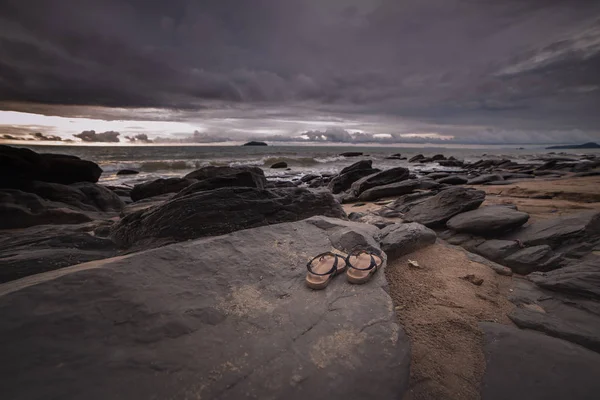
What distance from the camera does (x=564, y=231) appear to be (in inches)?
151

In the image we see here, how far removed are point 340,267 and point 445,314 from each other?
3.50 ft

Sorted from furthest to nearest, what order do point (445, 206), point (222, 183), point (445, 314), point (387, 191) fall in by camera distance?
1. point (387, 191)
2. point (222, 183)
3. point (445, 206)
4. point (445, 314)

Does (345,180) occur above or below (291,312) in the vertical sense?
below

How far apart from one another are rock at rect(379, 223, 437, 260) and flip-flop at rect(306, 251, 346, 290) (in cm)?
104

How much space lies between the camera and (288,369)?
64.6 inches

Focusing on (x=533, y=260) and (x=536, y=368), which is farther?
(x=533, y=260)

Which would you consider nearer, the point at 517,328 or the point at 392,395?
the point at 392,395

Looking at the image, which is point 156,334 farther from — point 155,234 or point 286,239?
point 155,234

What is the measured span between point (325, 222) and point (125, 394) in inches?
123

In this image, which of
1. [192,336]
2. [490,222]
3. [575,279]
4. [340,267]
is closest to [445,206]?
[490,222]

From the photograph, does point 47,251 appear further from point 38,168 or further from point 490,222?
point 38,168

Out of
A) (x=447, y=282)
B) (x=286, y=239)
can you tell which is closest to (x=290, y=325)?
(x=286, y=239)

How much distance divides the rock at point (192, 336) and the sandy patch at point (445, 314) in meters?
0.27

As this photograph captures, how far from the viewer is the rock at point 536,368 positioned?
1628 mm
